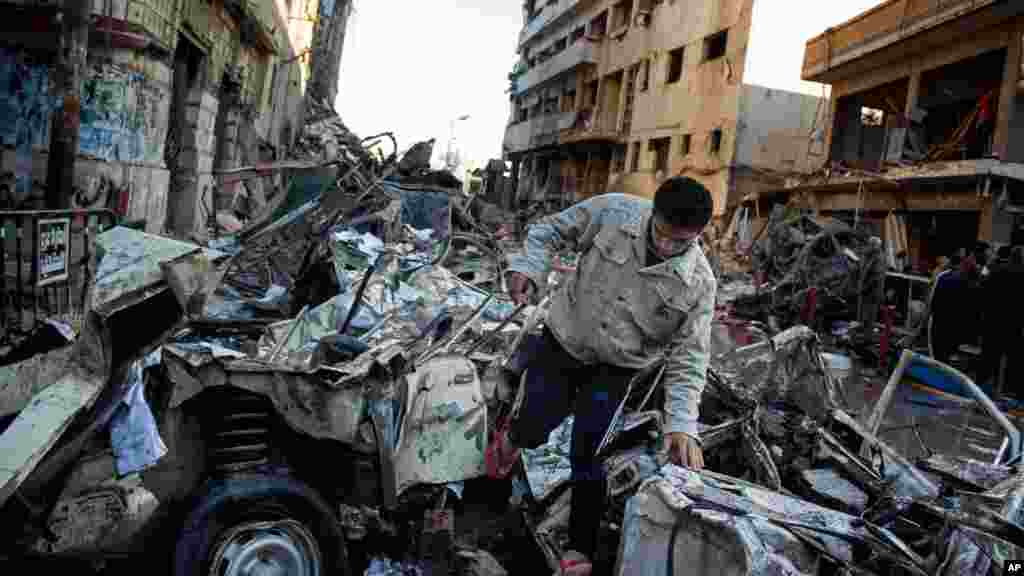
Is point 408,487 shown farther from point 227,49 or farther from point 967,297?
point 227,49

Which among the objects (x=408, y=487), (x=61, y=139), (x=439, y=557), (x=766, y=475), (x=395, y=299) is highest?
(x=61, y=139)

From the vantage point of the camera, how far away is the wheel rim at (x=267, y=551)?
275 cm

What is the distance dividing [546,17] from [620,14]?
36.6 feet

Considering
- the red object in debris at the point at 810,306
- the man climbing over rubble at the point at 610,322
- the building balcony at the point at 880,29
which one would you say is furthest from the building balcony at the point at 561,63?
the man climbing over rubble at the point at 610,322

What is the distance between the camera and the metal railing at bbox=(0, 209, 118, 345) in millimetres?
4309

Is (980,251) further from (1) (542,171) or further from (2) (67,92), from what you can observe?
(1) (542,171)

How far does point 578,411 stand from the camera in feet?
11.0

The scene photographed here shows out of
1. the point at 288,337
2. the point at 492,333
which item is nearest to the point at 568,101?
the point at 492,333

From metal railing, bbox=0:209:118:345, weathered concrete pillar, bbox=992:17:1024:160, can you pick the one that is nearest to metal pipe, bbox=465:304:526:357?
metal railing, bbox=0:209:118:345

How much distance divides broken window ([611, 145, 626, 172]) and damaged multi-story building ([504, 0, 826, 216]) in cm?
12

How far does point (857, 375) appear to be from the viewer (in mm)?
10711

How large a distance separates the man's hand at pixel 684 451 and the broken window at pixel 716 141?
24065mm

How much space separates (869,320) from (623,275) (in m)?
11.5

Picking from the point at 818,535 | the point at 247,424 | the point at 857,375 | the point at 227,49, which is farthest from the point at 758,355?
the point at 227,49
